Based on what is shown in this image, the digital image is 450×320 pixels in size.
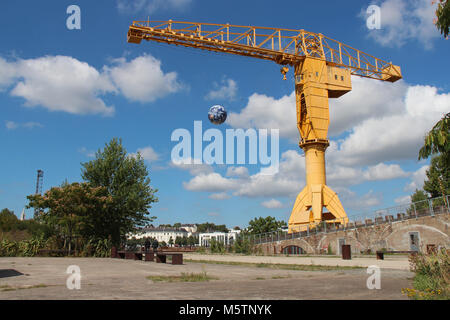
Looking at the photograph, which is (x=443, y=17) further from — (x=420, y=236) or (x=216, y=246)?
(x=216, y=246)

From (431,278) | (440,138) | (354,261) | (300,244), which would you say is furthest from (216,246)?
(440,138)

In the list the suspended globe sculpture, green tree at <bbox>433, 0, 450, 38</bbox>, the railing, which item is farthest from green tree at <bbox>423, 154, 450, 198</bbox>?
green tree at <bbox>433, 0, 450, 38</bbox>

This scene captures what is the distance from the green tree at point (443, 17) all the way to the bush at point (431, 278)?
450 centimetres

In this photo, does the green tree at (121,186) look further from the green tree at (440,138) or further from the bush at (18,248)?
the green tree at (440,138)

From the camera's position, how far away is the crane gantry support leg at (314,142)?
38.8m

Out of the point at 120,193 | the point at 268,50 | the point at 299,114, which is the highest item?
the point at 268,50

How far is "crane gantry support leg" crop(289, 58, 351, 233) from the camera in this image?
38.8 m

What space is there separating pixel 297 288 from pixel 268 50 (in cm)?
3657

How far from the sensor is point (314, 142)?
39031 millimetres

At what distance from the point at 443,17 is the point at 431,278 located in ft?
17.7

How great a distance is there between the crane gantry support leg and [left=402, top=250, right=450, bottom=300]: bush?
97.9ft

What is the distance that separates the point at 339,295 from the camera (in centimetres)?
694
